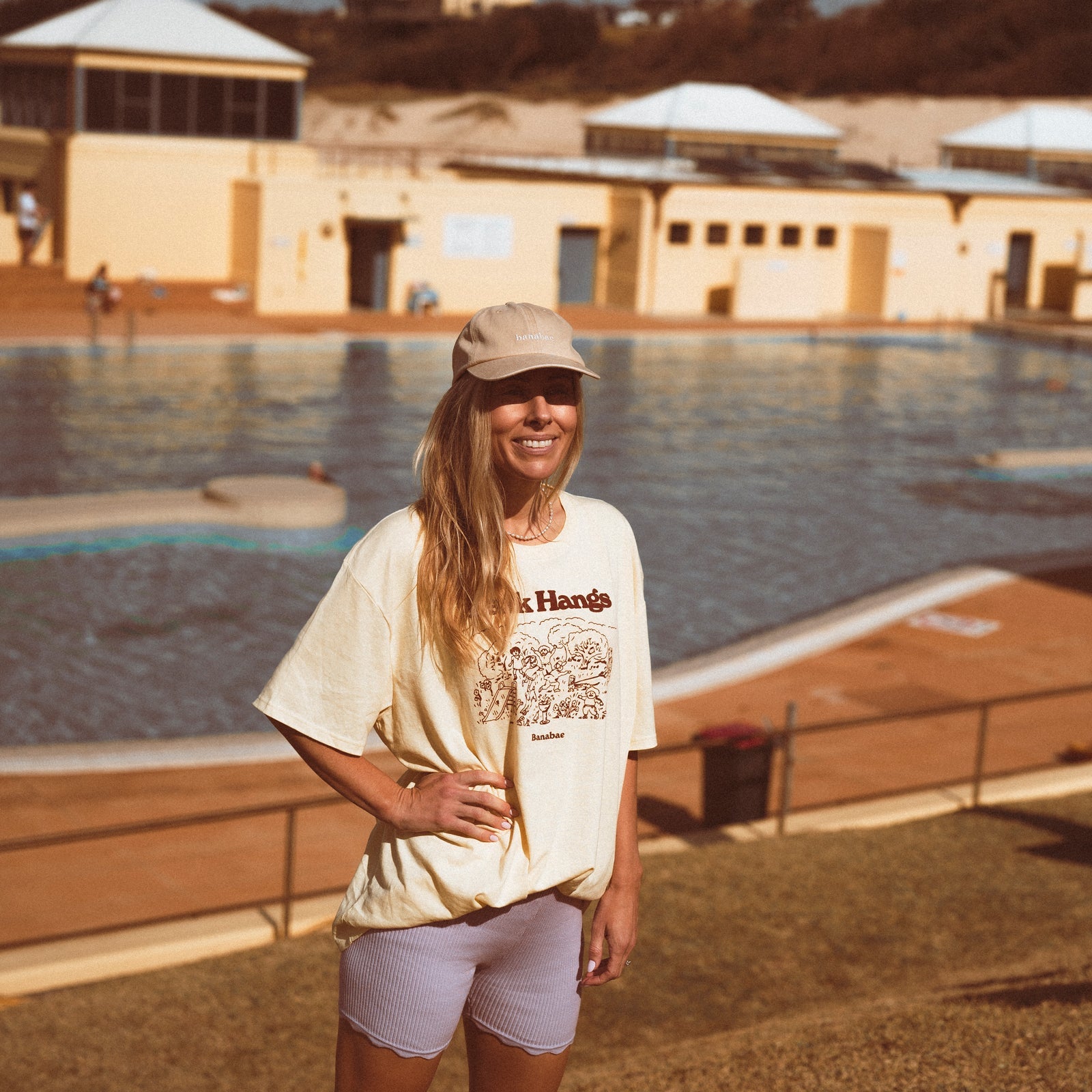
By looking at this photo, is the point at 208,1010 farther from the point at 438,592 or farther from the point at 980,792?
the point at 980,792

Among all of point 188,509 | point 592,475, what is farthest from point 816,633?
point 592,475

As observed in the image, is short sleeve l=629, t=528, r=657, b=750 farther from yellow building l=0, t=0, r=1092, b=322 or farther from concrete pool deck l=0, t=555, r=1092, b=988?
yellow building l=0, t=0, r=1092, b=322

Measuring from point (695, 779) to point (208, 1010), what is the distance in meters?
5.11

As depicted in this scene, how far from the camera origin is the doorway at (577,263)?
42.6 metres

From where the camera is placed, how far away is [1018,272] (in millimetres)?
A: 48125

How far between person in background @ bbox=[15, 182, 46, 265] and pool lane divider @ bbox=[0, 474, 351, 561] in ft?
66.0

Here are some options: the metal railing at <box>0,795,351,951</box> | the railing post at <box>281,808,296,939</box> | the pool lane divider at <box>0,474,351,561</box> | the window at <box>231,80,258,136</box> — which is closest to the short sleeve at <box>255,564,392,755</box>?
the metal railing at <box>0,795,351,951</box>

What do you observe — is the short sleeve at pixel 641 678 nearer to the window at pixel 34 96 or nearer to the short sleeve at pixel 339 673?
the short sleeve at pixel 339 673

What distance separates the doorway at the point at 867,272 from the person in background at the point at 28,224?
22.4 metres

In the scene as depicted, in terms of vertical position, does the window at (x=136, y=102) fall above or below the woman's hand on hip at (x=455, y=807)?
above

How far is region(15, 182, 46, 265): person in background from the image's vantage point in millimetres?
37531

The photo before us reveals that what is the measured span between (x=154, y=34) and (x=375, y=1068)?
4029 centimetres

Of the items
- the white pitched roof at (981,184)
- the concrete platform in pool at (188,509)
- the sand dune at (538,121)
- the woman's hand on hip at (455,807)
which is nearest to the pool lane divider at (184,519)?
the concrete platform in pool at (188,509)

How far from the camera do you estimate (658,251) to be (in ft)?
138
